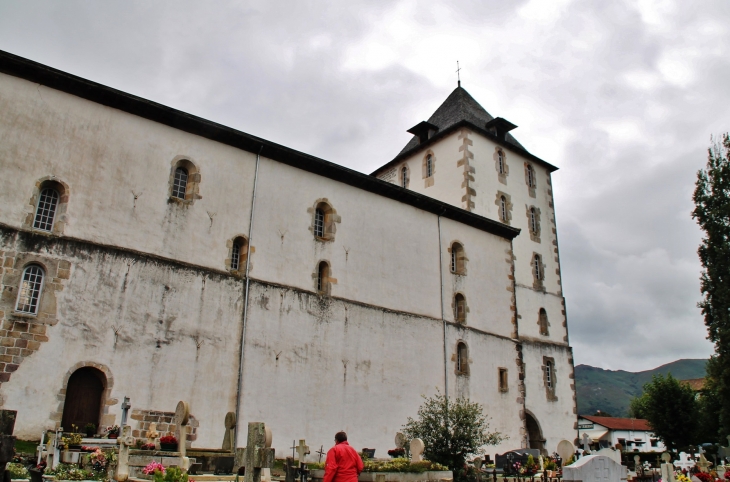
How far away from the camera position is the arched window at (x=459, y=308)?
2278cm

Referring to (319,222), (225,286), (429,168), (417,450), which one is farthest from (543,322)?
(225,286)

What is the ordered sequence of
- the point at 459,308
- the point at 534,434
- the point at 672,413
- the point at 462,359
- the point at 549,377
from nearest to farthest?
1. the point at 462,359
2. the point at 459,308
3. the point at 534,434
4. the point at 549,377
5. the point at 672,413

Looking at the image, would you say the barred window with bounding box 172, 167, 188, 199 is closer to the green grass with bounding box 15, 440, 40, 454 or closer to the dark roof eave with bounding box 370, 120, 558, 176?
the green grass with bounding box 15, 440, 40, 454

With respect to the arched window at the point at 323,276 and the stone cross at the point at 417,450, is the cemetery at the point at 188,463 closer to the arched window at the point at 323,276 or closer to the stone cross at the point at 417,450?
the stone cross at the point at 417,450

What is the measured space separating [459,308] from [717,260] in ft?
42.2

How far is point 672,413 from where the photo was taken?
36.7 meters

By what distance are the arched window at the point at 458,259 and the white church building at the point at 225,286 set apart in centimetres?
6

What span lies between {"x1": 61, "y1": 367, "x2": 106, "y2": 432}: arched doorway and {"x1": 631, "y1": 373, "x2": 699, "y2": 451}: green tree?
113ft

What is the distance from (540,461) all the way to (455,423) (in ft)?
11.9

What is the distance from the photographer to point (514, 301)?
25.3 metres

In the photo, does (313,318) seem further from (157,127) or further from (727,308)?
(727,308)

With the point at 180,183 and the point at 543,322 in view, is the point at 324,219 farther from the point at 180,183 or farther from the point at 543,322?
the point at 543,322

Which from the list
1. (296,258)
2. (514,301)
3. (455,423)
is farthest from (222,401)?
(514,301)

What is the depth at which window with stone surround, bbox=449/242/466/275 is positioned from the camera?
23584 millimetres
